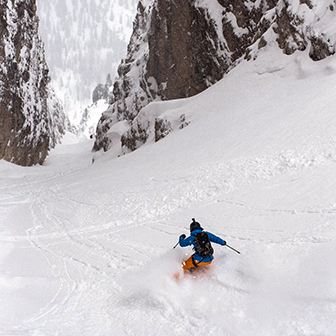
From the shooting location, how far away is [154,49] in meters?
35.2

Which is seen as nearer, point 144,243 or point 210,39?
point 144,243

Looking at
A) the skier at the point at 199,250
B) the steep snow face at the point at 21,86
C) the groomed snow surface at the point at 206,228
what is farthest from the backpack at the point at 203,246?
the steep snow face at the point at 21,86

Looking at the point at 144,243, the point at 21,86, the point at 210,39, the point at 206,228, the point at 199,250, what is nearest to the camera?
the point at 199,250

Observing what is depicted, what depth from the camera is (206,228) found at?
778 centimetres

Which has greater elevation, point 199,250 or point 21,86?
point 21,86

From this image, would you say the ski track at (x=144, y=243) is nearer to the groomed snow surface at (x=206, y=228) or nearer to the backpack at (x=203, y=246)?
the groomed snow surface at (x=206, y=228)

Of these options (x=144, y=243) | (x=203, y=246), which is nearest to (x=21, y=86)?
(x=144, y=243)

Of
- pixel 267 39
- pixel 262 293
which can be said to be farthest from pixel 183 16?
pixel 262 293

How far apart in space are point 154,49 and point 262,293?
34727 mm

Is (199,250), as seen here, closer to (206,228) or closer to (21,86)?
(206,228)

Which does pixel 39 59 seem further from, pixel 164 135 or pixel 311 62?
pixel 311 62

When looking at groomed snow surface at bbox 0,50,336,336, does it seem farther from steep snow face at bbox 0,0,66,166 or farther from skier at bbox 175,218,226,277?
steep snow face at bbox 0,0,66,166

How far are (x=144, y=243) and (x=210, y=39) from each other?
2445 centimetres

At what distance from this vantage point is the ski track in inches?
167
